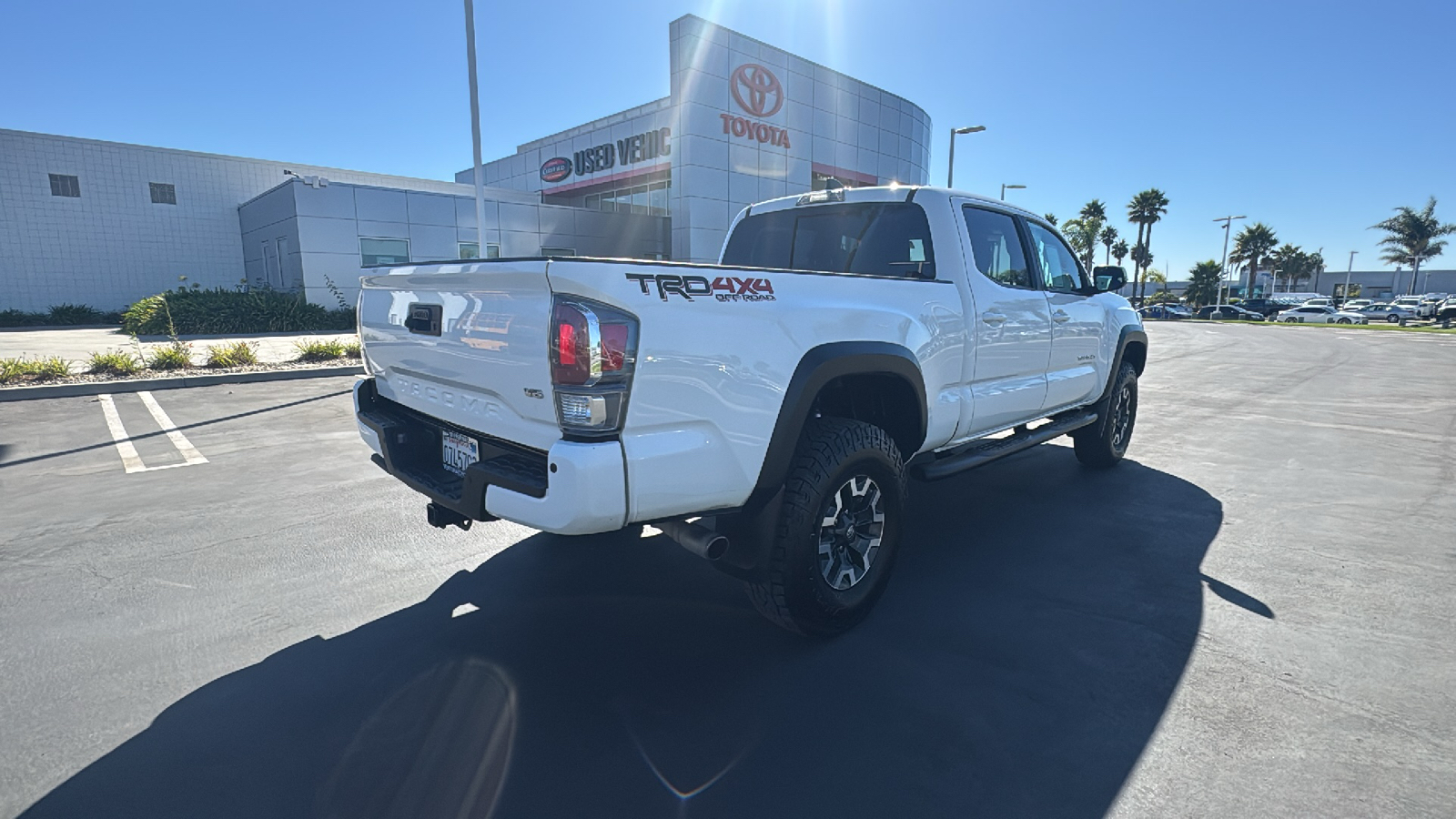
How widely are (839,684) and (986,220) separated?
9.65 ft

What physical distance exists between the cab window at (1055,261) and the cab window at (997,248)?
0.25 m

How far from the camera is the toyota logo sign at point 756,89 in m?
23.1

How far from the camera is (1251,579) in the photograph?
365 centimetres

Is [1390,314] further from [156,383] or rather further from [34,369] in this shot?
[34,369]

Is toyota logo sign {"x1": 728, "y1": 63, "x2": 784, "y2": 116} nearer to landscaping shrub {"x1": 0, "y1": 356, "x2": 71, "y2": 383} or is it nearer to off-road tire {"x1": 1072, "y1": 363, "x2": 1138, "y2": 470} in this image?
landscaping shrub {"x1": 0, "y1": 356, "x2": 71, "y2": 383}

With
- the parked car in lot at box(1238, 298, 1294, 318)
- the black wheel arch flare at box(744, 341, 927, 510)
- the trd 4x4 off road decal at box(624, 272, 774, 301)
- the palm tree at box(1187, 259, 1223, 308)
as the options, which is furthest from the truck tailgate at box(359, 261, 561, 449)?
the palm tree at box(1187, 259, 1223, 308)

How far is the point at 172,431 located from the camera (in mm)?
6980

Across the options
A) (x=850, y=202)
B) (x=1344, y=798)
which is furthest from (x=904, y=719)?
(x=850, y=202)

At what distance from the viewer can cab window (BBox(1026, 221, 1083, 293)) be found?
484cm

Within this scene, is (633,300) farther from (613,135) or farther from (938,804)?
(613,135)

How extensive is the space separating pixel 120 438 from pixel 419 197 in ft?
55.6

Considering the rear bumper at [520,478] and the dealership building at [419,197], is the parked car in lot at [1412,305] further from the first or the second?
the rear bumper at [520,478]

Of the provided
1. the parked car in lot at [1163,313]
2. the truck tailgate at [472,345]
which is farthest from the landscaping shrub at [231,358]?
the parked car in lot at [1163,313]

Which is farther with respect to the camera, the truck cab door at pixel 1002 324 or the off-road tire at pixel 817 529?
the truck cab door at pixel 1002 324
